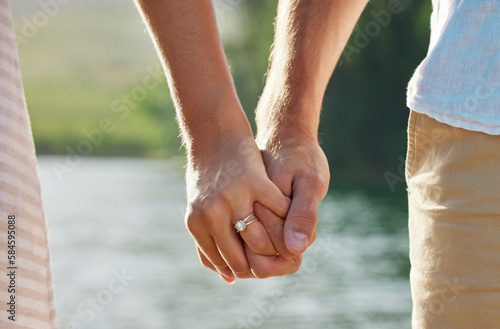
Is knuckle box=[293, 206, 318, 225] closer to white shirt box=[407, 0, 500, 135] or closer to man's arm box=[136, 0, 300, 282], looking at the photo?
man's arm box=[136, 0, 300, 282]

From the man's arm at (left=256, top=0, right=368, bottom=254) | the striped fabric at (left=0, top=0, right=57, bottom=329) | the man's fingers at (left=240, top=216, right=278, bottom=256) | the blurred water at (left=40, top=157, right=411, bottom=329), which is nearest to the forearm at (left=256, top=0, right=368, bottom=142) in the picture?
the man's arm at (left=256, top=0, right=368, bottom=254)

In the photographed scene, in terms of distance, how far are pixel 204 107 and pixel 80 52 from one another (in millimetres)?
59323

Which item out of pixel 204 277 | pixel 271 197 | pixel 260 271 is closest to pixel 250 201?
pixel 271 197

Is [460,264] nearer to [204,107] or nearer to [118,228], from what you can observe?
[204,107]

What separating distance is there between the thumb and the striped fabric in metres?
0.46

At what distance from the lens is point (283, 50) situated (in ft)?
5.29

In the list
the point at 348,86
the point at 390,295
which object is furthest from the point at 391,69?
the point at 390,295

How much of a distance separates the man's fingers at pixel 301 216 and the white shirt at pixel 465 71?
1.08 ft

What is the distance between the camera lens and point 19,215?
1.24 m

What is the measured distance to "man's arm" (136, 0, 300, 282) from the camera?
4.52ft

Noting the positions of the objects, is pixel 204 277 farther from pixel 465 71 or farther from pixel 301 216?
pixel 465 71

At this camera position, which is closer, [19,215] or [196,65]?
[19,215]

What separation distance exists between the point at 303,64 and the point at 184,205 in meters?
22.6

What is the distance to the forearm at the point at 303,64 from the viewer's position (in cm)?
152
